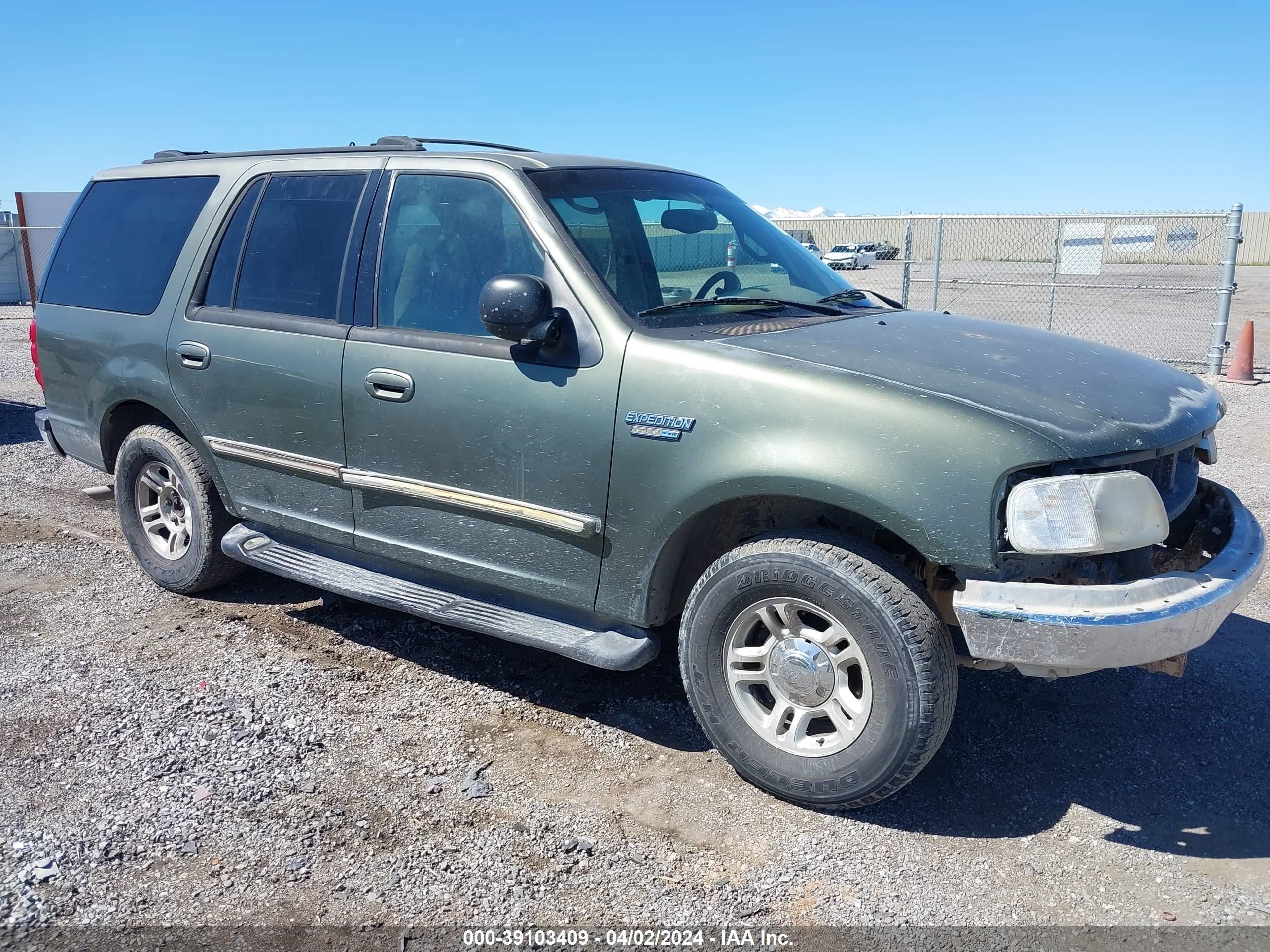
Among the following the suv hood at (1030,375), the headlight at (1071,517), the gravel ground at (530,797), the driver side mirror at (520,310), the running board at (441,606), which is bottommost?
the gravel ground at (530,797)

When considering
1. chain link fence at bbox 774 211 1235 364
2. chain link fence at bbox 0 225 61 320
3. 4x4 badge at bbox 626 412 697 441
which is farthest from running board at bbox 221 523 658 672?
chain link fence at bbox 0 225 61 320

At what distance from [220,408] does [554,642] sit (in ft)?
6.50

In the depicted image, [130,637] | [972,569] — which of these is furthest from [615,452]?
[130,637]

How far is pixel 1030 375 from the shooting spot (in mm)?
3301

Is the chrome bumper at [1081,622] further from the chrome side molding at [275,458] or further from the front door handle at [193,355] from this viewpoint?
the front door handle at [193,355]

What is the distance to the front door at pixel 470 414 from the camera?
3.51 m

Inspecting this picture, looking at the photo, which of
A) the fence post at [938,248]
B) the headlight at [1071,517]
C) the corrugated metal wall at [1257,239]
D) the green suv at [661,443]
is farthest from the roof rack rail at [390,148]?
the corrugated metal wall at [1257,239]

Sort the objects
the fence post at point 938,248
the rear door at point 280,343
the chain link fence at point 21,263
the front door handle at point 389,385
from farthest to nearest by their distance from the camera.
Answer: the chain link fence at point 21,263, the fence post at point 938,248, the rear door at point 280,343, the front door handle at point 389,385

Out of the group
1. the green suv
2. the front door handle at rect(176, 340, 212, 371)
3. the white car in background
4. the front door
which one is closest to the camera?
the green suv

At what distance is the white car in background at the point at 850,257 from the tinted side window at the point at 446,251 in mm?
23531

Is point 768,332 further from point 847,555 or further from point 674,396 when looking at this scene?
point 847,555

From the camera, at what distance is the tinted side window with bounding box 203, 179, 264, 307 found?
4.55 metres

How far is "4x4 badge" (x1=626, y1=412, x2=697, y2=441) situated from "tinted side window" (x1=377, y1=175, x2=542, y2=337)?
2.31 feet

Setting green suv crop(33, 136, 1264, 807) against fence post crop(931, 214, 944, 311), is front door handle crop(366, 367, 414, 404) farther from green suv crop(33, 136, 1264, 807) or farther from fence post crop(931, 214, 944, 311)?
fence post crop(931, 214, 944, 311)
